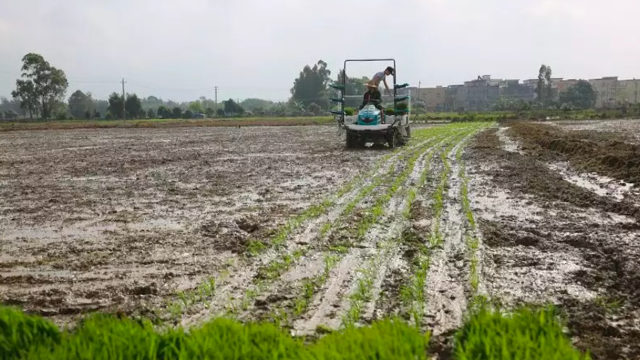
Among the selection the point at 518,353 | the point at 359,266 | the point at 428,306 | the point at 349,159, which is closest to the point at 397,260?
the point at 359,266

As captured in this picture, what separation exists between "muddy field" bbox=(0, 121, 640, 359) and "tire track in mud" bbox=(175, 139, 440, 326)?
2 cm

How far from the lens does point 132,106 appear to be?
7038 cm

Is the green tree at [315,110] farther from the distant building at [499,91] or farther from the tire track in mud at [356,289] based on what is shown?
the tire track in mud at [356,289]

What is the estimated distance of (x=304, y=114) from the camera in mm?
80688

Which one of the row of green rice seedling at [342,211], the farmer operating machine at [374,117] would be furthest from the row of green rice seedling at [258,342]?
the farmer operating machine at [374,117]

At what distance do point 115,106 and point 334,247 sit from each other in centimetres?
6976

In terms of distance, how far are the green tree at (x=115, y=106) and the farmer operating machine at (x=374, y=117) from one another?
56594 mm

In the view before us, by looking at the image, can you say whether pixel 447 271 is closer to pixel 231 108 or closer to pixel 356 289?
pixel 356 289

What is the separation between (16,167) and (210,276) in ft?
41.6

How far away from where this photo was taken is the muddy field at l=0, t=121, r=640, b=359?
4.20 m

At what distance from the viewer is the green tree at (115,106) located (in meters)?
69.5

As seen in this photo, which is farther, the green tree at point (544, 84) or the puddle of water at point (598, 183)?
the green tree at point (544, 84)

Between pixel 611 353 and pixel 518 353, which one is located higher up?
pixel 518 353

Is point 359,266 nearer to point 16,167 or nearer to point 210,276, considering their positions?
point 210,276
